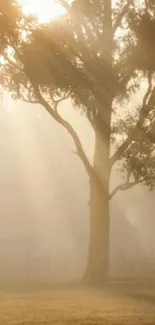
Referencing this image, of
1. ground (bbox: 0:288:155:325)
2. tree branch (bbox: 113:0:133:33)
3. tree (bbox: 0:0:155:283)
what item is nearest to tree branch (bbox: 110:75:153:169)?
tree (bbox: 0:0:155:283)

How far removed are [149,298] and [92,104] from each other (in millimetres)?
11551

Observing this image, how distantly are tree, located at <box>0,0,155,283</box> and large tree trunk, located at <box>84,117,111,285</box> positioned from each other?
0.05 meters

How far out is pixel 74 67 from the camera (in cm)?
2905

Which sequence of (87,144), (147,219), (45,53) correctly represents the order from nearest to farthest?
(45,53) → (87,144) → (147,219)

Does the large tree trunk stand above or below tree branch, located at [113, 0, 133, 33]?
below

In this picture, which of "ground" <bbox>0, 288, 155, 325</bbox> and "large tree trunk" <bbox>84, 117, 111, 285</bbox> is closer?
"ground" <bbox>0, 288, 155, 325</bbox>

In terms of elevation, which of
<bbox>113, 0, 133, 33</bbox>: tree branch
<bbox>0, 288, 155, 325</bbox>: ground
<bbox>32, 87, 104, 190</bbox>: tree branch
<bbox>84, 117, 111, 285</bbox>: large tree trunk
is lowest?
<bbox>0, 288, 155, 325</bbox>: ground

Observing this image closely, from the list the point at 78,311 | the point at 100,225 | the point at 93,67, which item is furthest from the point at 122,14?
the point at 78,311

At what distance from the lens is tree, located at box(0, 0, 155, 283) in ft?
94.3

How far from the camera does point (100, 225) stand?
29.7 m

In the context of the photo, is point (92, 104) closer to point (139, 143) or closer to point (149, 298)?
point (139, 143)

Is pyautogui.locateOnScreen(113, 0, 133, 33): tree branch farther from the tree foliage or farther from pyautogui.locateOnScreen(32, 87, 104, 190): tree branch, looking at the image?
pyautogui.locateOnScreen(32, 87, 104, 190): tree branch

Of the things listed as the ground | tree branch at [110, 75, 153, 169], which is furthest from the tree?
the ground

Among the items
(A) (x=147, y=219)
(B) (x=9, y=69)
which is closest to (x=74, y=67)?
(B) (x=9, y=69)
